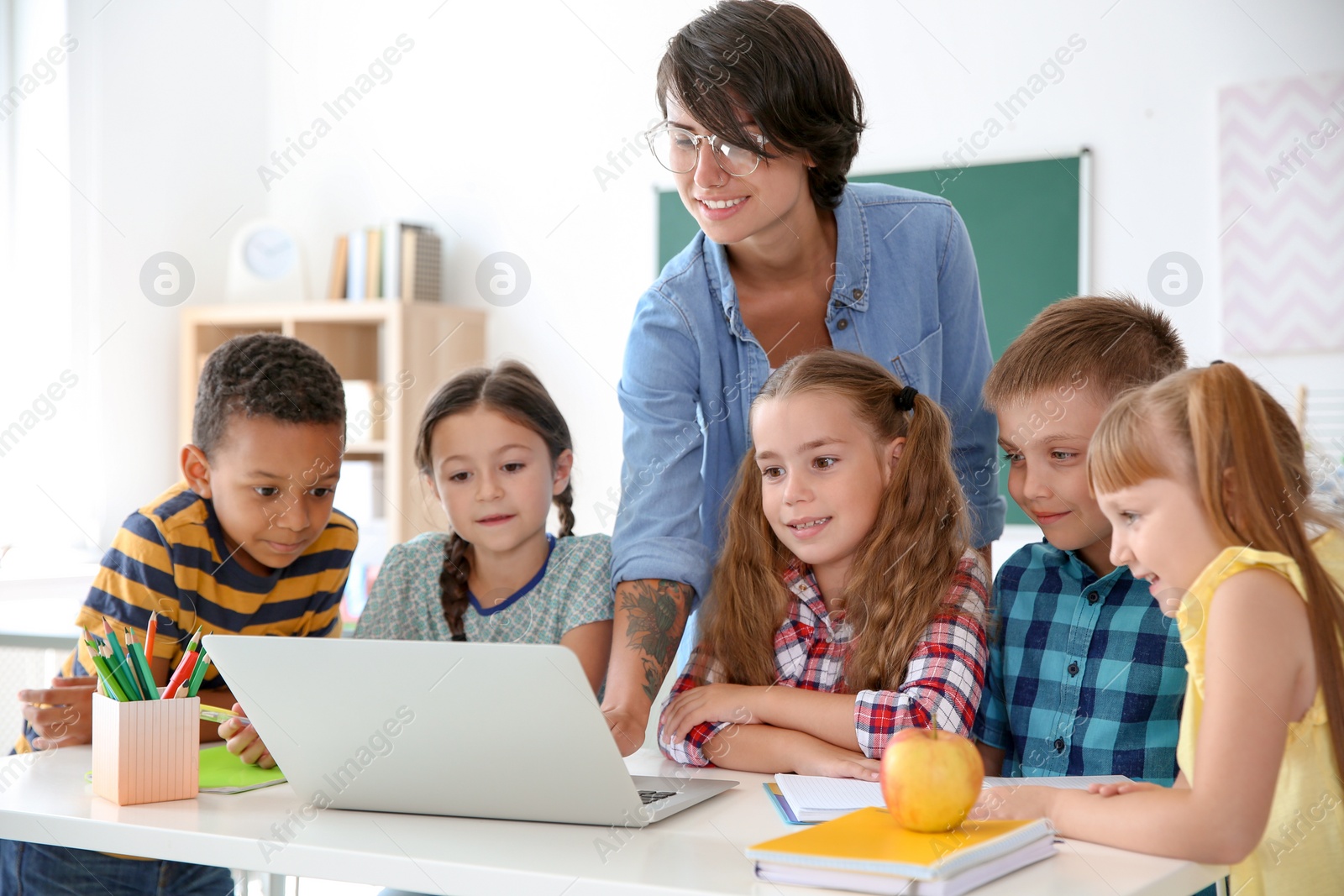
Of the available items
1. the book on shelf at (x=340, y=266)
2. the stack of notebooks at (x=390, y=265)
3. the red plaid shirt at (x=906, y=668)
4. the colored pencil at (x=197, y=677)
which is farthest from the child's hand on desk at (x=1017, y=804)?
the book on shelf at (x=340, y=266)

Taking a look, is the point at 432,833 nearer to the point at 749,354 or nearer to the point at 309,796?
the point at 309,796

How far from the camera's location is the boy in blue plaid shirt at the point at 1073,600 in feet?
4.41

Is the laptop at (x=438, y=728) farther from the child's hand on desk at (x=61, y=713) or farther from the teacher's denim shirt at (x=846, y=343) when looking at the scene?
the teacher's denim shirt at (x=846, y=343)

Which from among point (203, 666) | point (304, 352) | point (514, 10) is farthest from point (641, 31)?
point (203, 666)

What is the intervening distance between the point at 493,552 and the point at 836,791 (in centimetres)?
82

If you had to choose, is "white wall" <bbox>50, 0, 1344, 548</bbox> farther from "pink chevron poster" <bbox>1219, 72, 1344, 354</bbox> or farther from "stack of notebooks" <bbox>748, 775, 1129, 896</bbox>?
"stack of notebooks" <bbox>748, 775, 1129, 896</bbox>

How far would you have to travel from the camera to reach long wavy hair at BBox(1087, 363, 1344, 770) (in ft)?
3.27

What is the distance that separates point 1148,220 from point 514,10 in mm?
2431

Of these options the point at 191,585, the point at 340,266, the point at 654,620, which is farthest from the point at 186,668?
the point at 340,266

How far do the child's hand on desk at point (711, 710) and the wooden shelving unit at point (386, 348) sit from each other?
3.05 meters

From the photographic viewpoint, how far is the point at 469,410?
1.82 meters

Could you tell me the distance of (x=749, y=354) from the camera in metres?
1.70

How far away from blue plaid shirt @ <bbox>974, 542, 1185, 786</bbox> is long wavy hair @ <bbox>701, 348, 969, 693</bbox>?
0.11 metres

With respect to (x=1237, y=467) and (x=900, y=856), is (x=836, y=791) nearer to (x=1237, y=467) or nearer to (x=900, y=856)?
(x=900, y=856)
